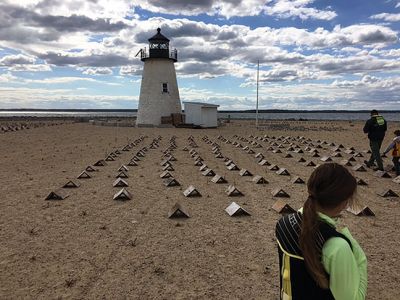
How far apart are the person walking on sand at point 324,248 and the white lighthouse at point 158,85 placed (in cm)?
3712

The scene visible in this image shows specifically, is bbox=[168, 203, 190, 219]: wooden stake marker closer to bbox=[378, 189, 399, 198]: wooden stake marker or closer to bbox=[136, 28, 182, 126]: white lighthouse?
bbox=[378, 189, 399, 198]: wooden stake marker

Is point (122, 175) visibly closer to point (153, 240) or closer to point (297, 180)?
point (297, 180)

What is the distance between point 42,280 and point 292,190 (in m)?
7.56

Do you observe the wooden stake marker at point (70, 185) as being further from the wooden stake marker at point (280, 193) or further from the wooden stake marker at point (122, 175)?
the wooden stake marker at point (280, 193)

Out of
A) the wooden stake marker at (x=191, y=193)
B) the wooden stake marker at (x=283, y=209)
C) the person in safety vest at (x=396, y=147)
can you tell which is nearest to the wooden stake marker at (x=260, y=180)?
the wooden stake marker at (x=191, y=193)

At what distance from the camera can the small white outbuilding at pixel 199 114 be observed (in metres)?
39.1

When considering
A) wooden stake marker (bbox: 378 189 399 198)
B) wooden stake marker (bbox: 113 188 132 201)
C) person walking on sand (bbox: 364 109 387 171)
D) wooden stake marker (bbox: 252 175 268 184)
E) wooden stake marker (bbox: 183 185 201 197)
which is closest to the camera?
wooden stake marker (bbox: 113 188 132 201)

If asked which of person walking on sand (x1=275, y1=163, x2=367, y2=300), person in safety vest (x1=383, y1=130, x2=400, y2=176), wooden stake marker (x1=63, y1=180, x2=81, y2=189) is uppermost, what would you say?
person walking on sand (x1=275, y1=163, x2=367, y2=300)

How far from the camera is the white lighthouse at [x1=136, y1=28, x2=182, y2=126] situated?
1535 inches

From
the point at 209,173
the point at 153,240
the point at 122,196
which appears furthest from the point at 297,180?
the point at 153,240

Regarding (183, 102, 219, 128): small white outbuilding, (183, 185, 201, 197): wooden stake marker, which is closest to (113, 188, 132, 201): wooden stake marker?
(183, 185, 201, 197): wooden stake marker

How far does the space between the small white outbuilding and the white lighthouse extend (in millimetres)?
1190

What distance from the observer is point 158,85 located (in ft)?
128

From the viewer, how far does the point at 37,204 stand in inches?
372
